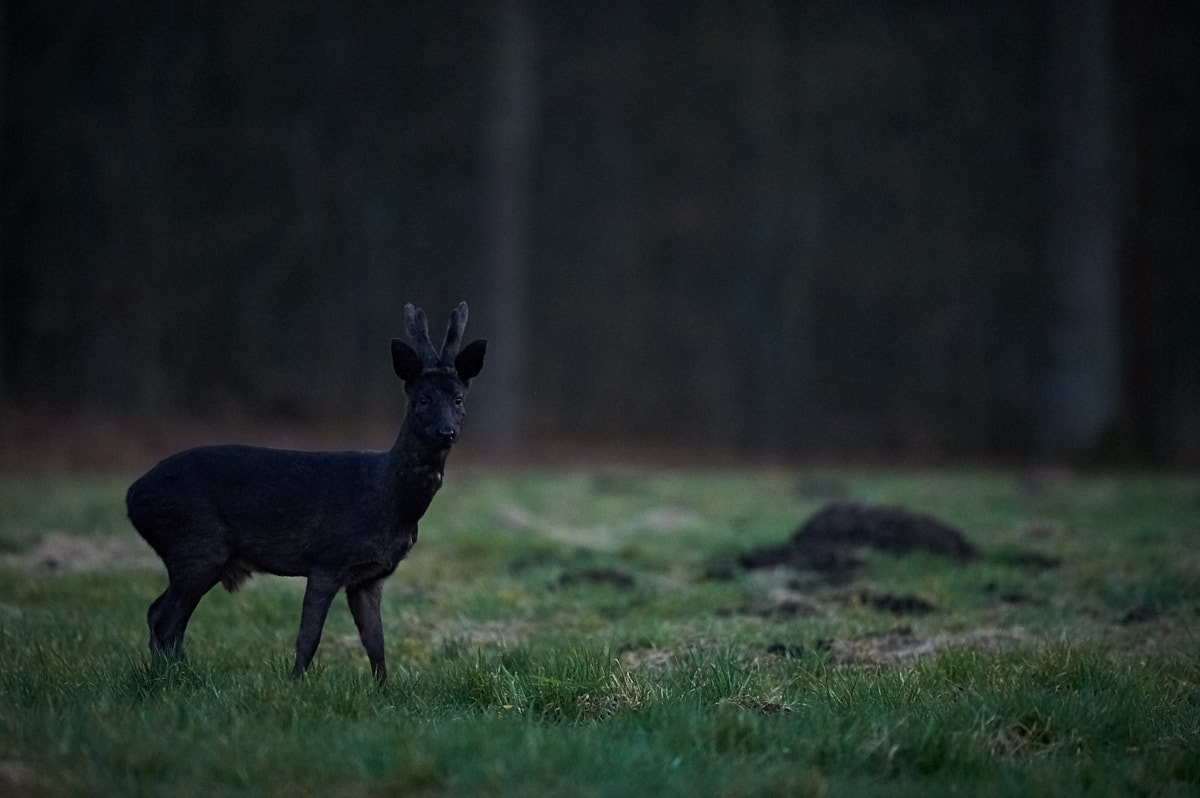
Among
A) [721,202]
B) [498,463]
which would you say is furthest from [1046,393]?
[721,202]

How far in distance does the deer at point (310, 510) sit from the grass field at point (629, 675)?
1.20ft

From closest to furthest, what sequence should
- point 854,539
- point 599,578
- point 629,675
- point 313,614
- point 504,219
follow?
point 629,675
point 313,614
point 599,578
point 854,539
point 504,219

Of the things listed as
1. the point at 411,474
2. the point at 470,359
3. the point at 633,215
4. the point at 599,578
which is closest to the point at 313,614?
the point at 411,474

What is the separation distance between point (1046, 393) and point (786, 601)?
15.5 m

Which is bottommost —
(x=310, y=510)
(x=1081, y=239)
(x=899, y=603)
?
(x=899, y=603)

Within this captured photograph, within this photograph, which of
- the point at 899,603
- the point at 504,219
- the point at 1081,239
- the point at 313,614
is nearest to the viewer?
the point at 313,614

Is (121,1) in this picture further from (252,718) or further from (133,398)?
(252,718)

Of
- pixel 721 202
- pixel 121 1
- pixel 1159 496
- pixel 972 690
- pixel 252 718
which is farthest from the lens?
pixel 721 202

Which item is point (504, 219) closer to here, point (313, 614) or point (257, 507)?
point (257, 507)

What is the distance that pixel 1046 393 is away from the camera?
74.1 ft

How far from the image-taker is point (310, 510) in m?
6.43

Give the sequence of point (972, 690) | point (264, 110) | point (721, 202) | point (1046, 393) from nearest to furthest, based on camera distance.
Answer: point (972, 690), point (1046, 393), point (264, 110), point (721, 202)

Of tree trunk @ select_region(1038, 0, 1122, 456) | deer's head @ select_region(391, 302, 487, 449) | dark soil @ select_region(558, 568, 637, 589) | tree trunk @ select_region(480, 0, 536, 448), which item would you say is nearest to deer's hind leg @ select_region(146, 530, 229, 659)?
deer's head @ select_region(391, 302, 487, 449)

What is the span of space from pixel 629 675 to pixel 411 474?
153 centimetres
